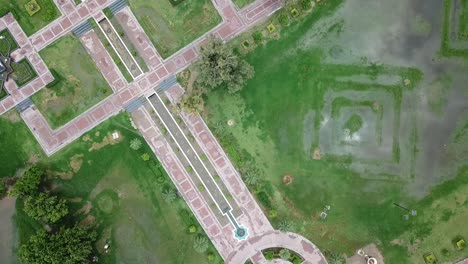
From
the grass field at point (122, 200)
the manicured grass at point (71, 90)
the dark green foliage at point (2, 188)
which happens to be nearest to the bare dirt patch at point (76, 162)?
the grass field at point (122, 200)

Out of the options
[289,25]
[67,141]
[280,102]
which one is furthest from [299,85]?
[67,141]

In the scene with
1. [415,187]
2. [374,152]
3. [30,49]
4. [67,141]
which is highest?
[30,49]

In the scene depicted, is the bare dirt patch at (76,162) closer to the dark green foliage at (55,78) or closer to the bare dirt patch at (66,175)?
→ the bare dirt patch at (66,175)

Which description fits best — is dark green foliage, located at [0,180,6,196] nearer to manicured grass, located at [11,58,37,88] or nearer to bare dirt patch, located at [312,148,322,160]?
manicured grass, located at [11,58,37,88]

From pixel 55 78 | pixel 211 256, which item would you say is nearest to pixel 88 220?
pixel 211 256

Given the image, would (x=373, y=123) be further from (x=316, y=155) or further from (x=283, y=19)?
(x=283, y=19)

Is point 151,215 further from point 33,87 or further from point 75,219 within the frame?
point 33,87

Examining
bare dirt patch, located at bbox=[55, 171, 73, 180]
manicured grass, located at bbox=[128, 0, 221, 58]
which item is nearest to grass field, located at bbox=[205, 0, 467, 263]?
manicured grass, located at bbox=[128, 0, 221, 58]
